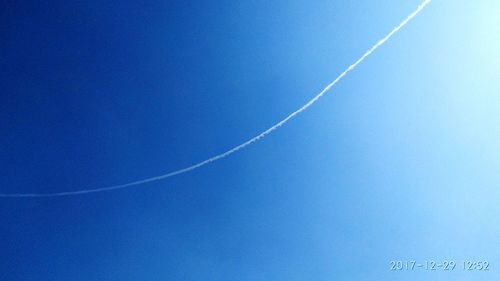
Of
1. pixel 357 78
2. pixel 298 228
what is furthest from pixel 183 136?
pixel 357 78

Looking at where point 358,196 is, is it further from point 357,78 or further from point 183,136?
point 183,136

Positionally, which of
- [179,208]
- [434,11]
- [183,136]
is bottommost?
[179,208]

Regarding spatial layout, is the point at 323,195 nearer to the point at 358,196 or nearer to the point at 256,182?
the point at 358,196

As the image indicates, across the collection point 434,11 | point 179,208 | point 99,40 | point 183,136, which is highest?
point 99,40

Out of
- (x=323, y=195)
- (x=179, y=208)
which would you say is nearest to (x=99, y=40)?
(x=179, y=208)

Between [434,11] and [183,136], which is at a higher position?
[434,11]

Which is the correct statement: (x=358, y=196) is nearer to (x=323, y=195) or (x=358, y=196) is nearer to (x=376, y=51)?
(x=323, y=195)

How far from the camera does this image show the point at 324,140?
135 centimetres

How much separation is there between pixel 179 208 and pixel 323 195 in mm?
433

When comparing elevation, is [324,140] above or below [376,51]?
below

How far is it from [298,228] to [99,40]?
83 centimetres

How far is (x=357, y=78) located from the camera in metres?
1.35

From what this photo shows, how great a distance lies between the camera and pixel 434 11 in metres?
1.31

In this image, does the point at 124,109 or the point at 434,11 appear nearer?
the point at 434,11
